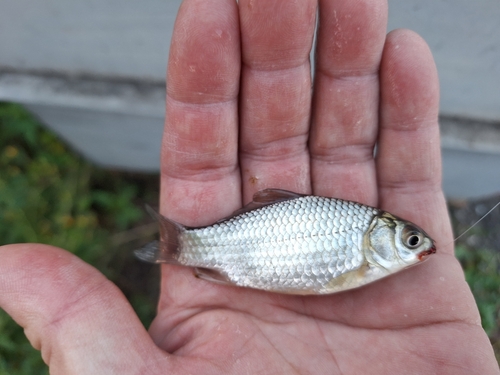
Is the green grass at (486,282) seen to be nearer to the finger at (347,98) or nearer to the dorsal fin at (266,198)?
the finger at (347,98)

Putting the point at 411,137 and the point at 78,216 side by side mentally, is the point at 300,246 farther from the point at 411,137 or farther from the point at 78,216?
Result: the point at 78,216

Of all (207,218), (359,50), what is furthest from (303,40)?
(207,218)

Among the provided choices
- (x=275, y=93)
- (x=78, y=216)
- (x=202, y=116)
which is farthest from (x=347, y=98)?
(x=78, y=216)

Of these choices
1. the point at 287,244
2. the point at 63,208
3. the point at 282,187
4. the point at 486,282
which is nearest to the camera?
the point at 287,244

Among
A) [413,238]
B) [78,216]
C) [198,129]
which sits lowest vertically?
[78,216]

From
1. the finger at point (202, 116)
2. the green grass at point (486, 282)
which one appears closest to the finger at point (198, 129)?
the finger at point (202, 116)

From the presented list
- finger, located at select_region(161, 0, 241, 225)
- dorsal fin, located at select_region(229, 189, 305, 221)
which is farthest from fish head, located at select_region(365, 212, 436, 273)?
finger, located at select_region(161, 0, 241, 225)

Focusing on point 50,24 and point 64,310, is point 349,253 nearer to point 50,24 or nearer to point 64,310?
point 64,310

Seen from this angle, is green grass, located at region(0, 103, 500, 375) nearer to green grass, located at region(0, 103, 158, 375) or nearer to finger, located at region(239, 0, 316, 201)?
green grass, located at region(0, 103, 158, 375)
